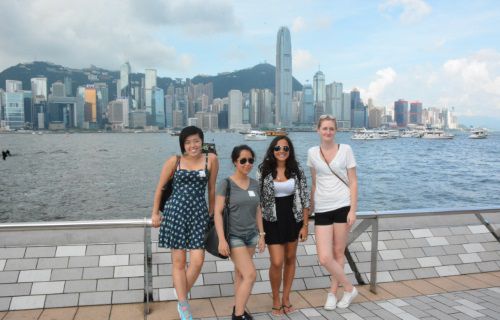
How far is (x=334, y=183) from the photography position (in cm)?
383

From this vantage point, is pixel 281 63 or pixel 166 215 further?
pixel 281 63

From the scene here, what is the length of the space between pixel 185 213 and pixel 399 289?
233 centimetres

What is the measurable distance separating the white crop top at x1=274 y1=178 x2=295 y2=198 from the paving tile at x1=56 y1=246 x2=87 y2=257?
→ 189 centimetres

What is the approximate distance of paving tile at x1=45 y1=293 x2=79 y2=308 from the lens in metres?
3.82

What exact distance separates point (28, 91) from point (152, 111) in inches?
1819

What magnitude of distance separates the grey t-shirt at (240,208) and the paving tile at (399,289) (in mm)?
1765

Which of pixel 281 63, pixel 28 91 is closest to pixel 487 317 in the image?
pixel 28 91

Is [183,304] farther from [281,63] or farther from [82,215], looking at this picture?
[281,63]

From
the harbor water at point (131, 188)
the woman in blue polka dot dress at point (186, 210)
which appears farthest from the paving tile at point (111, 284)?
the harbor water at point (131, 188)

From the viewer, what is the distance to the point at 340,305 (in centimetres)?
391

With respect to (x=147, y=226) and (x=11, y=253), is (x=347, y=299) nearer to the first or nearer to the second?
(x=147, y=226)

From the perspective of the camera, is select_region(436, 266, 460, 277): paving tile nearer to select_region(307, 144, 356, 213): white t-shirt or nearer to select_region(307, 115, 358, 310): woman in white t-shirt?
select_region(307, 115, 358, 310): woman in white t-shirt

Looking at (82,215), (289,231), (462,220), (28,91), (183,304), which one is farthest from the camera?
(28,91)

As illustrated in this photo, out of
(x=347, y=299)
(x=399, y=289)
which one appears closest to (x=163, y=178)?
(x=347, y=299)
